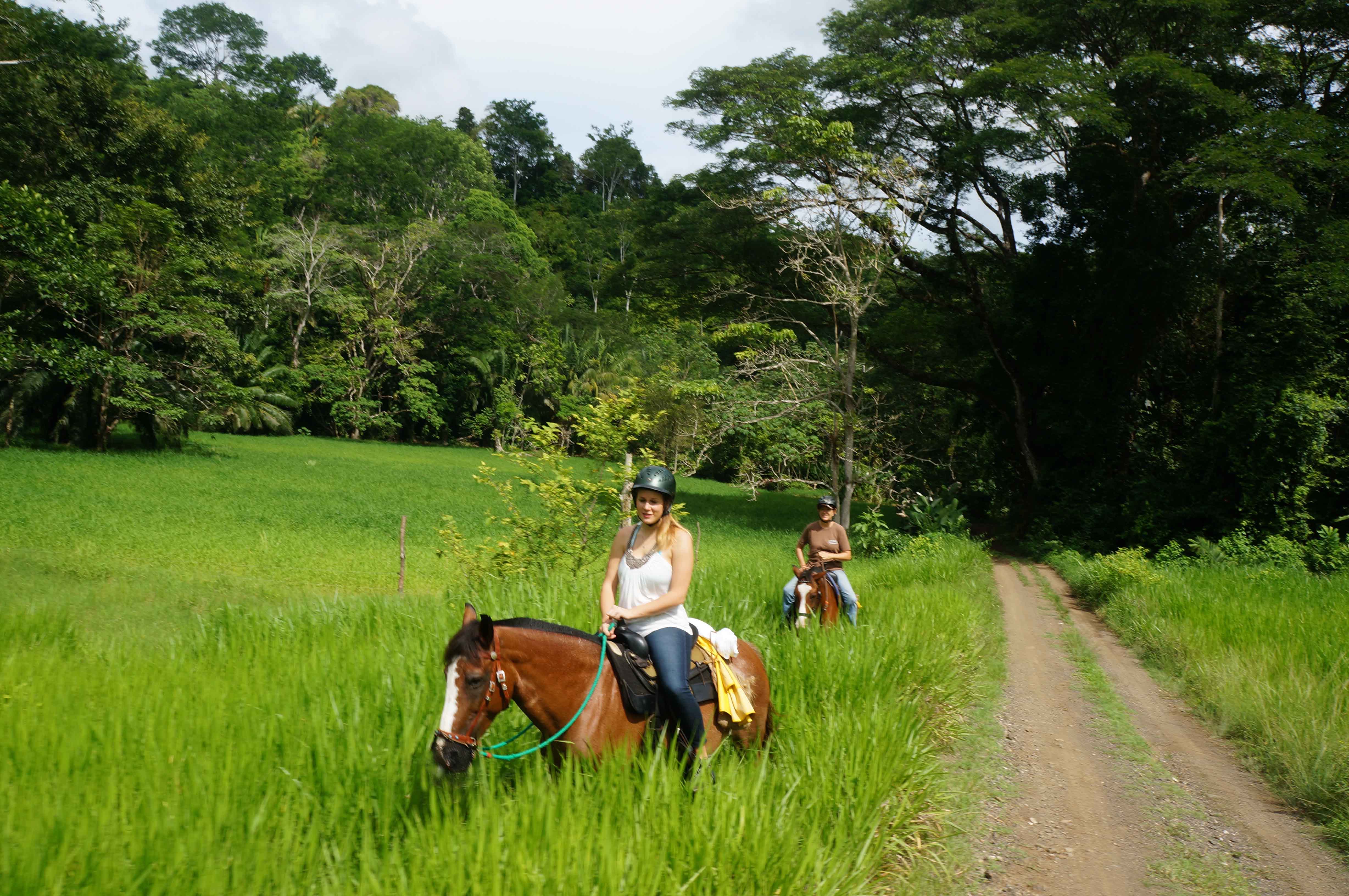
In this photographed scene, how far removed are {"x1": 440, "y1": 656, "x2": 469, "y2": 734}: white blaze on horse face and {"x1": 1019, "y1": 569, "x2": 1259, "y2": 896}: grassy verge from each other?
389cm

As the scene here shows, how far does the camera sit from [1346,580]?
13055mm

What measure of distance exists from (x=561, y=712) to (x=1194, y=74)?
70.3 feet

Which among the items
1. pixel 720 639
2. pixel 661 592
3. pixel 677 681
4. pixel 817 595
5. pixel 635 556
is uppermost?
pixel 635 556

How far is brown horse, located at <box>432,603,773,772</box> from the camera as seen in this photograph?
11.0ft

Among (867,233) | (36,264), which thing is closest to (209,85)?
(36,264)

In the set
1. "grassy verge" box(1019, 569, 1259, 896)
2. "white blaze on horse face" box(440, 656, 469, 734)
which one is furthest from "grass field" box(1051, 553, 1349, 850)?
"white blaze on horse face" box(440, 656, 469, 734)

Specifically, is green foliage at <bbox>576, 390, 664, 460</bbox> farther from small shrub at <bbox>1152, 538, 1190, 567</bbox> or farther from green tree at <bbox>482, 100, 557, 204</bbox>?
green tree at <bbox>482, 100, 557, 204</bbox>

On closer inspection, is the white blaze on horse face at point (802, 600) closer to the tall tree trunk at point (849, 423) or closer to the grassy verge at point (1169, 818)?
the grassy verge at point (1169, 818)

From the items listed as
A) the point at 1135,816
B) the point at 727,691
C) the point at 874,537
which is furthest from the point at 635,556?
the point at 874,537

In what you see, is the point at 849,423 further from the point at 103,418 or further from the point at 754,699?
the point at 103,418

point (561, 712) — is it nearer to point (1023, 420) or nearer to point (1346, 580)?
point (1346, 580)

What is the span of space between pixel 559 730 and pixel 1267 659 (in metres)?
7.79

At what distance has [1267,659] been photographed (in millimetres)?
8336

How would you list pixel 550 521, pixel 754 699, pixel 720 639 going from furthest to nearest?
pixel 550 521, pixel 754 699, pixel 720 639
